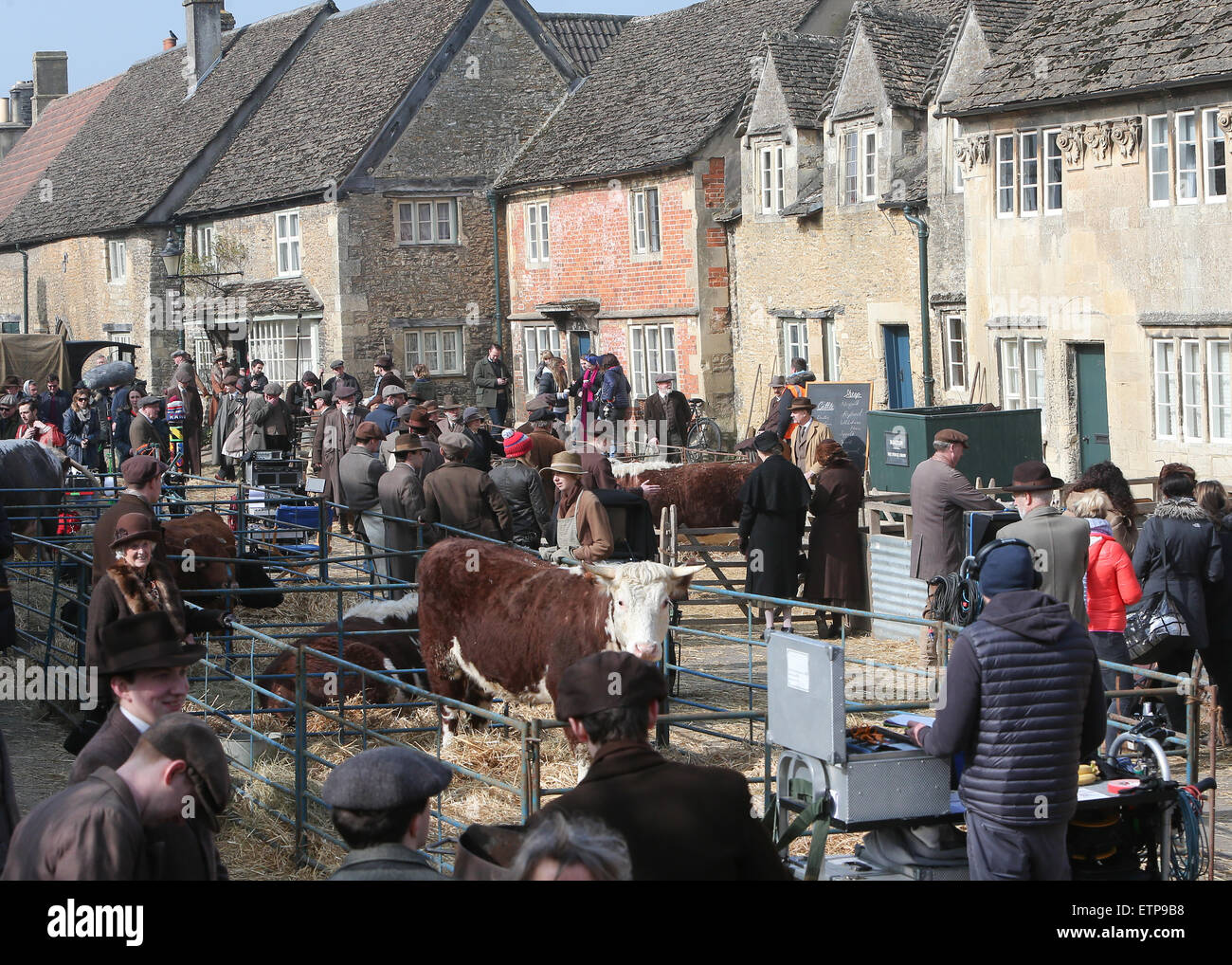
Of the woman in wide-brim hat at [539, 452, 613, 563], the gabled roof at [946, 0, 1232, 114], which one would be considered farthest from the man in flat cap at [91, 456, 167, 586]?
the gabled roof at [946, 0, 1232, 114]

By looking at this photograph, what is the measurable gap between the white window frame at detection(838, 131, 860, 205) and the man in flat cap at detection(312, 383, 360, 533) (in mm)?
10322

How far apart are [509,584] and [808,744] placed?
4.39 metres

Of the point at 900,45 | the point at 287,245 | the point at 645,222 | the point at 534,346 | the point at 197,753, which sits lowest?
the point at 197,753

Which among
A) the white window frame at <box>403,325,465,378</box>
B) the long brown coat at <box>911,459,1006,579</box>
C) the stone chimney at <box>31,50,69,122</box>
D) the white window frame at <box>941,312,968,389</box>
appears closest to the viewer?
the long brown coat at <box>911,459,1006,579</box>

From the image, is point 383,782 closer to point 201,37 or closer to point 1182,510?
point 1182,510

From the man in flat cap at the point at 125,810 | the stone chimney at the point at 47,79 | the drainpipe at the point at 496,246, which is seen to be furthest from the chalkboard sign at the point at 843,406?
the stone chimney at the point at 47,79

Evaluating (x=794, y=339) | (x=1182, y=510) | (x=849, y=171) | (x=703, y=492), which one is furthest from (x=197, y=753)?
(x=794, y=339)

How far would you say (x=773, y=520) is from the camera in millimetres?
14289

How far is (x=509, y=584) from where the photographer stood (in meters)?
10.3

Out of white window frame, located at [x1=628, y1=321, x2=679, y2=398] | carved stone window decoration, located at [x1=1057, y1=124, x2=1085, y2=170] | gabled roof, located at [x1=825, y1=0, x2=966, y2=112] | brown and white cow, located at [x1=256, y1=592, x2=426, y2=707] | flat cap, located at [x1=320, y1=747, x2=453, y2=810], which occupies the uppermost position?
gabled roof, located at [x1=825, y1=0, x2=966, y2=112]

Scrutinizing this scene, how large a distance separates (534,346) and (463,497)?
2421 cm

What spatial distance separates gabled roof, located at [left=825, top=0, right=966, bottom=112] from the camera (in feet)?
86.0

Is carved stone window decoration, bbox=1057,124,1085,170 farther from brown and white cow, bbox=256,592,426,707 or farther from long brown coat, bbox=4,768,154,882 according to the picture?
long brown coat, bbox=4,768,154,882
